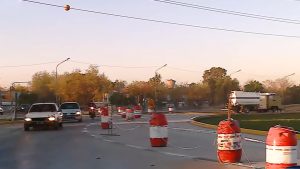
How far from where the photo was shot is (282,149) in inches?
411

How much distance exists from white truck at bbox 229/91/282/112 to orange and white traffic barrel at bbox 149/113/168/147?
61.0m

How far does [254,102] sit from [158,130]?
64.2 m

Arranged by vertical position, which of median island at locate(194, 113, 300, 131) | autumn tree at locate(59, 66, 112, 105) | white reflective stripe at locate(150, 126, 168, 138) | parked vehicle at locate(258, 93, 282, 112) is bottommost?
median island at locate(194, 113, 300, 131)

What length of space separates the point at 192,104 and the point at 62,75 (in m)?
31.4

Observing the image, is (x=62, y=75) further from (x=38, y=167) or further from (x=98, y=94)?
(x=38, y=167)

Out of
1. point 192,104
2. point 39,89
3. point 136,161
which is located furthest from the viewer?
point 192,104

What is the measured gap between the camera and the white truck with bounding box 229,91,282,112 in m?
78.1

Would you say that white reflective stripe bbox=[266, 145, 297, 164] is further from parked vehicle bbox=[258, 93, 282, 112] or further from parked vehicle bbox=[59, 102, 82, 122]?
parked vehicle bbox=[258, 93, 282, 112]

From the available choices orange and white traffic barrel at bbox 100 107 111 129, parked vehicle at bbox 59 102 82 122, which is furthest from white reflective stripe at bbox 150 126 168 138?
parked vehicle at bbox 59 102 82 122

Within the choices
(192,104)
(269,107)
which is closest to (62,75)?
(192,104)

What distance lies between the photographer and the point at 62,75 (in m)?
106

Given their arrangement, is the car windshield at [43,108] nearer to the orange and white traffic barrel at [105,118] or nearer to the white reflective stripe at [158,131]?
the orange and white traffic barrel at [105,118]

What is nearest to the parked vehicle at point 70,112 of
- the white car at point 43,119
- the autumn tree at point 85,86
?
the white car at point 43,119

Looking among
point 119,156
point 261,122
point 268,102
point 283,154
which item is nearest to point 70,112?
point 261,122
